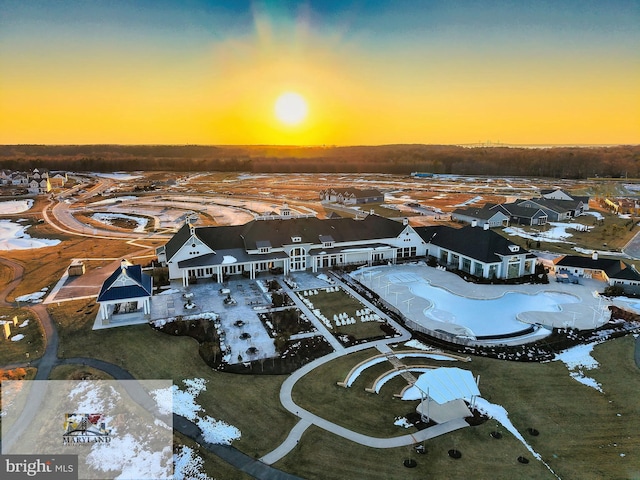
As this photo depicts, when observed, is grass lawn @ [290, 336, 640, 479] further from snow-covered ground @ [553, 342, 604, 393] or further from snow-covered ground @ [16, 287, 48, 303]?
snow-covered ground @ [16, 287, 48, 303]

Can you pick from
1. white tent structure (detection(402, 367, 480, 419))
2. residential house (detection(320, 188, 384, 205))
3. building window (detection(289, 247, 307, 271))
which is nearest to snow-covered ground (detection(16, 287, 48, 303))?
building window (detection(289, 247, 307, 271))

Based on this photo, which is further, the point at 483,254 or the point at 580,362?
the point at 483,254

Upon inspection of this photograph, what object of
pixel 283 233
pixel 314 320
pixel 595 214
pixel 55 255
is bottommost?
pixel 314 320

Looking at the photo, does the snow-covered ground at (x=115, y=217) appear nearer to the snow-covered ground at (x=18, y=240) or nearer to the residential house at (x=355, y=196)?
the snow-covered ground at (x=18, y=240)

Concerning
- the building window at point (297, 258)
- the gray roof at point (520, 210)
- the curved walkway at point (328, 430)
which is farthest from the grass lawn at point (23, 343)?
the gray roof at point (520, 210)

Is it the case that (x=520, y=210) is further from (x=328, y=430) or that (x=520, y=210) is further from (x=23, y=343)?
(x=23, y=343)

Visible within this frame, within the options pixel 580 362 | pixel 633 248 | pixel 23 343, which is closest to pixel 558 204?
pixel 633 248
